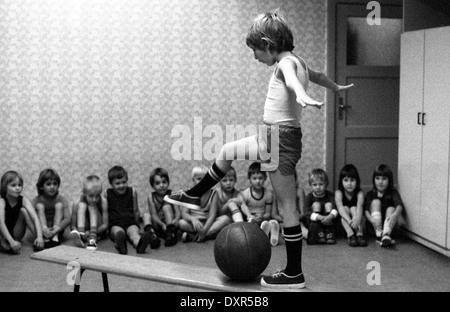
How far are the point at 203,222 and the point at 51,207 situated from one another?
1.37m

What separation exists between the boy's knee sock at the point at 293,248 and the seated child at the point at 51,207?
2.88 metres

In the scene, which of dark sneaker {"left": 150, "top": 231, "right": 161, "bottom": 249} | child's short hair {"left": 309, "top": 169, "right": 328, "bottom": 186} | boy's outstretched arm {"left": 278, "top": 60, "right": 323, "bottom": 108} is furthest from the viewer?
child's short hair {"left": 309, "top": 169, "right": 328, "bottom": 186}

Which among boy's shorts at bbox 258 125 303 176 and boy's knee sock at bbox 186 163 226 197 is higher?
boy's shorts at bbox 258 125 303 176

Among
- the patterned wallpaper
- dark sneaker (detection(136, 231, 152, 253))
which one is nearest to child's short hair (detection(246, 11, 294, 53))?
dark sneaker (detection(136, 231, 152, 253))

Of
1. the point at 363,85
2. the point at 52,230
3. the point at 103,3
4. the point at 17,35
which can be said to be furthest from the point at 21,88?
the point at 363,85

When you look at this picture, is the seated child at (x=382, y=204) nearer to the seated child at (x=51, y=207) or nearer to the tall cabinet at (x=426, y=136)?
the tall cabinet at (x=426, y=136)

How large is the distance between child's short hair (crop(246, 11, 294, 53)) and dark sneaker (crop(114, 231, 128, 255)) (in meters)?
2.63

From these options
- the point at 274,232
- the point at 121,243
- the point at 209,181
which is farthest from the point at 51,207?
the point at 209,181

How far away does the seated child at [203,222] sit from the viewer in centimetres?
560

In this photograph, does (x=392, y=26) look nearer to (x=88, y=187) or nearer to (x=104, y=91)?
(x=104, y=91)

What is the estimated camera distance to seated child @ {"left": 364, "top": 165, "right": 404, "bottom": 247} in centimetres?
559

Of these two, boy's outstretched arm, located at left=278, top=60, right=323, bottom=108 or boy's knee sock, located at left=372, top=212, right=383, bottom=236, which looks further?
boy's knee sock, located at left=372, top=212, right=383, bottom=236

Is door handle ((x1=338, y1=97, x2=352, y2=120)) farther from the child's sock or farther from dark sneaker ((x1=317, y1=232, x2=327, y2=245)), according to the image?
the child's sock

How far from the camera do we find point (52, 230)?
18.0 feet
